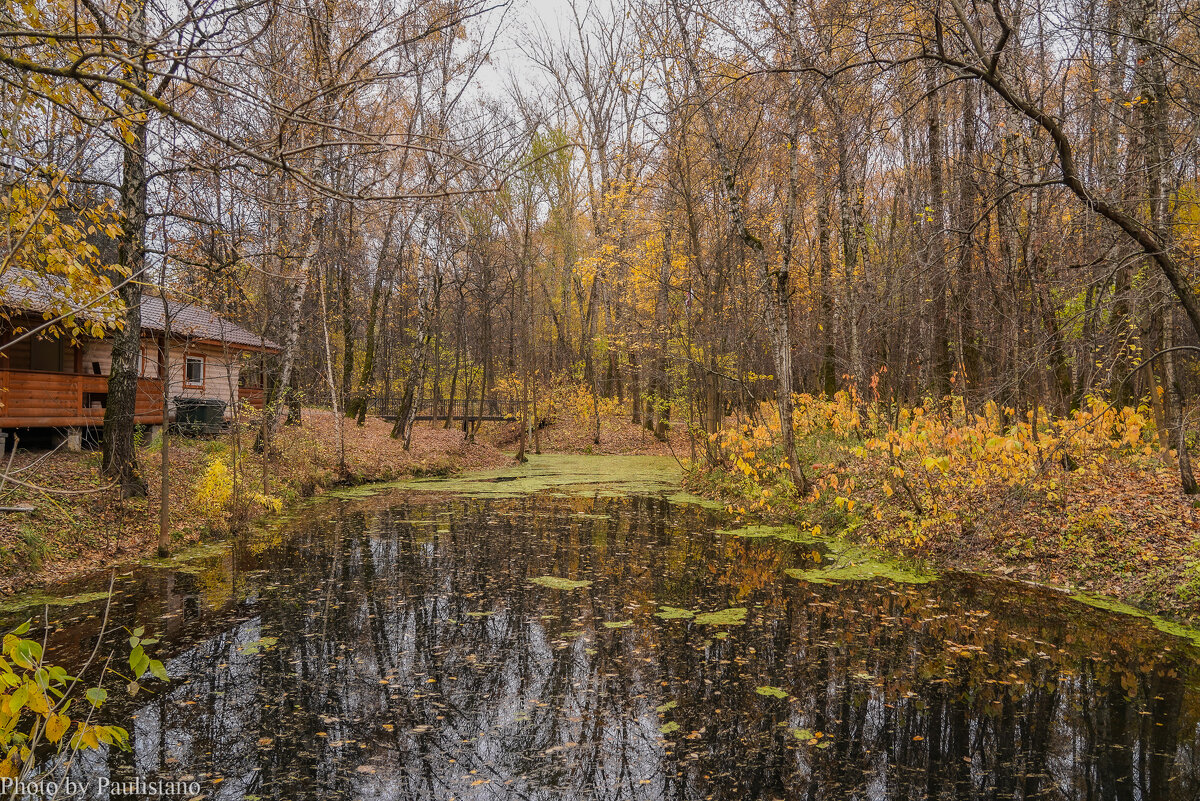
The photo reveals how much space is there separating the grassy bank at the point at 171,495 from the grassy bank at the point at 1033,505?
8604 mm

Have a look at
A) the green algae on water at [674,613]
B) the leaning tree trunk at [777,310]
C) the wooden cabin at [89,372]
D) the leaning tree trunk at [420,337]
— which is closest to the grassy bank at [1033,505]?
the leaning tree trunk at [777,310]

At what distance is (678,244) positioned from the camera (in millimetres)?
22531

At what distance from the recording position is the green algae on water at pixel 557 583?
24.9 ft

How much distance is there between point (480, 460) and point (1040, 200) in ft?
52.6

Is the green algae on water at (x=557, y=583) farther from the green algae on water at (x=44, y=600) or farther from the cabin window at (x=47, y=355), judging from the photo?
the cabin window at (x=47, y=355)

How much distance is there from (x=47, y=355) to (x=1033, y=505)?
22209mm

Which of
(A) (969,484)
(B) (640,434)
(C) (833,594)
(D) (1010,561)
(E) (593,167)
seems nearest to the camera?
(C) (833,594)

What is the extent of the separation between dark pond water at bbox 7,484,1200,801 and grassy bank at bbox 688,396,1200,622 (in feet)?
2.25

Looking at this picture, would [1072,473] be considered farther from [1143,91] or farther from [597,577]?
[597,577]

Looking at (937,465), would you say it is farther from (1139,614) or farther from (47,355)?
(47,355)

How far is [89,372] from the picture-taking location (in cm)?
1798

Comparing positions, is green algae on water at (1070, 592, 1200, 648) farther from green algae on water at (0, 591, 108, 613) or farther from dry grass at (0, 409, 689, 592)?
green algae on water at (0, 591, 108, 613)

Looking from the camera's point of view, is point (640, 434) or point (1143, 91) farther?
point (640, 434)

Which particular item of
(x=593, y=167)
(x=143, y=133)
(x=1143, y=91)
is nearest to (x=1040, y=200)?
(x=1143, y=91)
